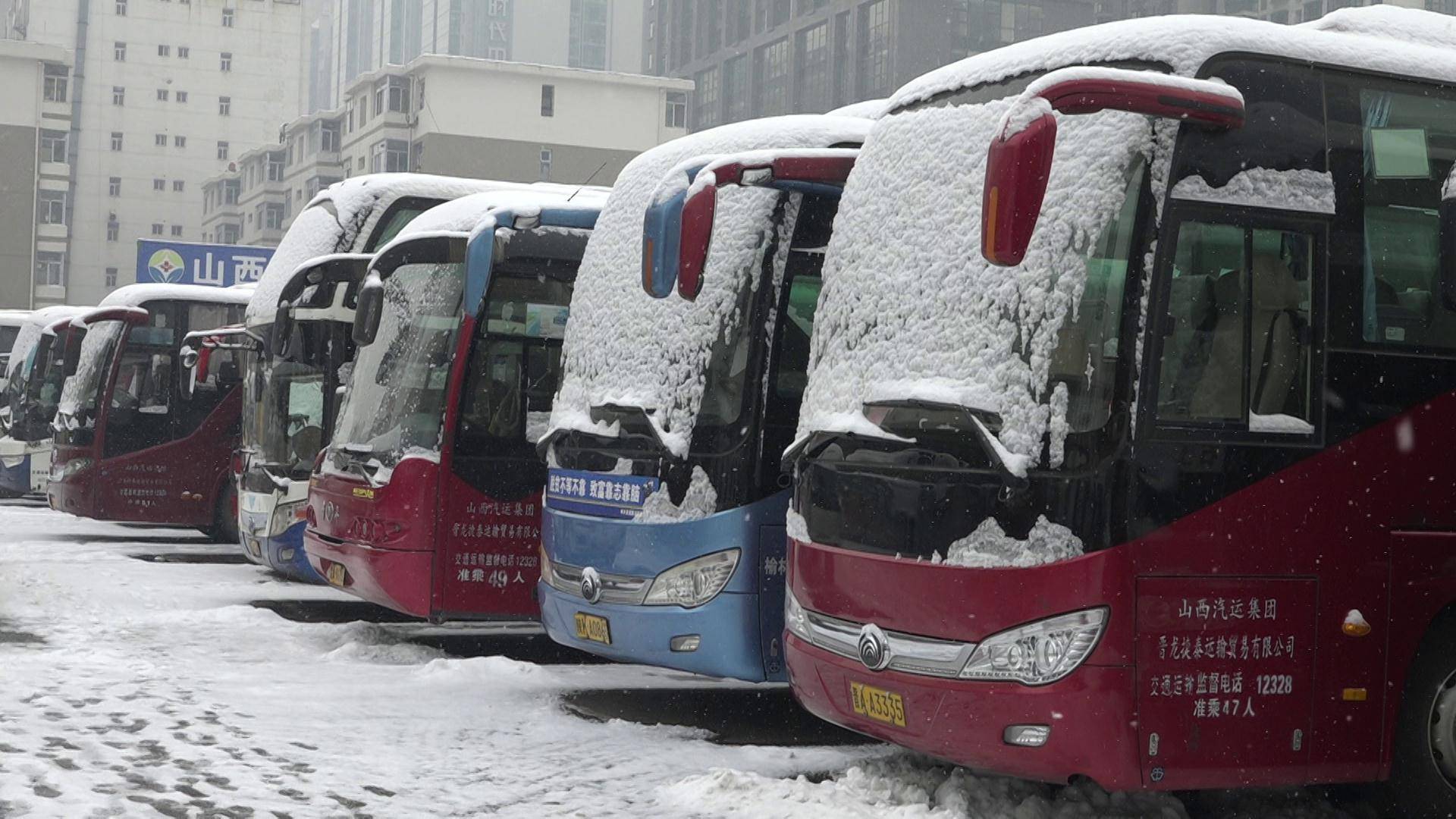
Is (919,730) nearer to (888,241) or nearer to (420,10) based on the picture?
(888,241)

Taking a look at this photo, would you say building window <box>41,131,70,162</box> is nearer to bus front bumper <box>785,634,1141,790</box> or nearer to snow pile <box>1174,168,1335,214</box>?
bus front bumper <box>785,634,1141,790</box>

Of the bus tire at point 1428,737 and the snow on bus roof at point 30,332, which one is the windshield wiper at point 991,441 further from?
the snow on bus roof at point 30,332

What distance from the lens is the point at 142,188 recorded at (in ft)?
357

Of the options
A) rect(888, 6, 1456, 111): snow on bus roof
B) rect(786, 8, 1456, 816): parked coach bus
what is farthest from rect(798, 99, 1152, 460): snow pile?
rect(888, 6, 1456, 111): snow on bus roof

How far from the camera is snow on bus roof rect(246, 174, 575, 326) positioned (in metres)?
16.1

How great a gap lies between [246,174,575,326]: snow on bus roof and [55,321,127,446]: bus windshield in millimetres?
5903

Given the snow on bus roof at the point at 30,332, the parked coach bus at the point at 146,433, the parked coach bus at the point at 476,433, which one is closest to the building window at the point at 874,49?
the snow on bus roof at the point at 30,332

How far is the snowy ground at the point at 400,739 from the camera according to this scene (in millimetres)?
7184

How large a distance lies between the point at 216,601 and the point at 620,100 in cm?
7333

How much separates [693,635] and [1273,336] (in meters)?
3.46

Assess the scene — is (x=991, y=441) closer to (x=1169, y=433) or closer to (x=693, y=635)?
(x=1169, y=433)

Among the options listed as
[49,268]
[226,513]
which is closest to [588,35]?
[49,268]

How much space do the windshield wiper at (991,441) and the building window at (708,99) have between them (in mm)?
86364

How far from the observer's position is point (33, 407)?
26.9m
